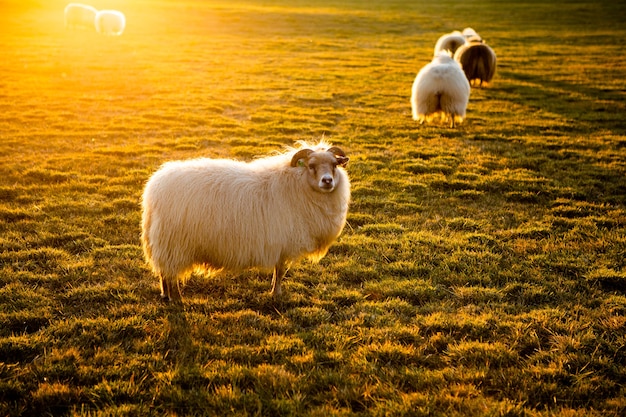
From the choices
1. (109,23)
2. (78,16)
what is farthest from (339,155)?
(78,16)

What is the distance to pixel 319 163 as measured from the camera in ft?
17.5

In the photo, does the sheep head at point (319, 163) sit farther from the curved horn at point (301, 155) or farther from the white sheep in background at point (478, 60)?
the white sheep in background at point (478, 60)

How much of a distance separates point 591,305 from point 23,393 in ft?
18.2

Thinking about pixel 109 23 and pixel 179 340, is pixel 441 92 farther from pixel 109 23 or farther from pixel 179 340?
pixel 109 23

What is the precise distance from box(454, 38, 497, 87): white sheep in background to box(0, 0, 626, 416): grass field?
9.08ft

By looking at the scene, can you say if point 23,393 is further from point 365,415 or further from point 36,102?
point 36,102

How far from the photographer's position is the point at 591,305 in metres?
5.26

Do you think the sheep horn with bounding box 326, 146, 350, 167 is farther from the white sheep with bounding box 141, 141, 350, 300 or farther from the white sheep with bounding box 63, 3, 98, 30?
the white sheep with bounding box 63, 3, 98, 30

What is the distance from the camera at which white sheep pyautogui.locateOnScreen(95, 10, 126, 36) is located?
36.2 meters

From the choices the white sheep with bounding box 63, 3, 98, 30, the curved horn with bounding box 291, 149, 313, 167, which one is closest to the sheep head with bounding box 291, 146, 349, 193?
the curved horn with bounding box 291, 149, 313, 167

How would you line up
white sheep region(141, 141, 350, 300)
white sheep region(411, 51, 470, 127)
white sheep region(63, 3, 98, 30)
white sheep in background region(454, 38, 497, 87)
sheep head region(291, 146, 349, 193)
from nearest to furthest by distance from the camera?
white sheep region(141, 141, 350, 300)
sheep head region(291, 146, 349, 193)
white sheep region(411, 51, 470, 127)
white sheep in background region(454, 38, 497, 87)
white sheep region(63, 3, 98, 30)

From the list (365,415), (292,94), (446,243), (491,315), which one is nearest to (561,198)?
(446,243)

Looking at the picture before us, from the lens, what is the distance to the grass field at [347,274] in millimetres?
3877

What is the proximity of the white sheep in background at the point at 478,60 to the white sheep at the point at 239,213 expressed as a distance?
1600 centimetres
